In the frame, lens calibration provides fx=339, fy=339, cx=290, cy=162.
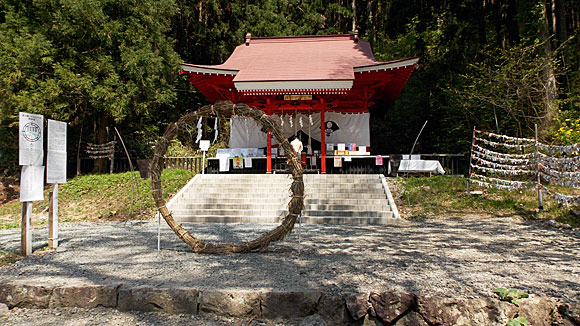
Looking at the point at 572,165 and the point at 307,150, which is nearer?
the point at 572,165

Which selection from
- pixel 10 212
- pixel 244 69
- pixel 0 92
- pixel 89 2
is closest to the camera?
pixel 10 212

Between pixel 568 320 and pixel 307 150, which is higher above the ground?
pixel 307 150

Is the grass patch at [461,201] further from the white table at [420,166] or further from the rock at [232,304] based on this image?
the rock at [232,304]

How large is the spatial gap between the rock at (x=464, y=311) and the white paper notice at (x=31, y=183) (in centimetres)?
486

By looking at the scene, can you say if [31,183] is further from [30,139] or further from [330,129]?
[330,129]

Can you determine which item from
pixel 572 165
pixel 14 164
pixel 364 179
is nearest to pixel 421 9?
pixel 364 179

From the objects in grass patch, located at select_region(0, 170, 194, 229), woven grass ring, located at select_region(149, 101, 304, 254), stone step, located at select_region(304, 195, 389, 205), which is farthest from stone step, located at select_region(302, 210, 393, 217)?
grass patch, located at select_region(0, 170, 194, 229)

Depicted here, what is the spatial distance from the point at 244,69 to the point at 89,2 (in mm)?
5337

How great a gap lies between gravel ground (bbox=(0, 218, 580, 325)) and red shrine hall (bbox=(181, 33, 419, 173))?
18.3ft

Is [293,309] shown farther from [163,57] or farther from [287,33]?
[287,33]

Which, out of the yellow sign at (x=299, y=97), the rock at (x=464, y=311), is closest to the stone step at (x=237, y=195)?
the yellow sign at (x=299, y=97)

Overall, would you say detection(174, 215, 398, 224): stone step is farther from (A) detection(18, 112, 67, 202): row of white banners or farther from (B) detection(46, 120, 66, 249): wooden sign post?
(A) detection(18, 112, 67, 202): row of white banners

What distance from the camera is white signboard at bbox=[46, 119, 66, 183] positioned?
4766mm

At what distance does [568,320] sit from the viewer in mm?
2707
